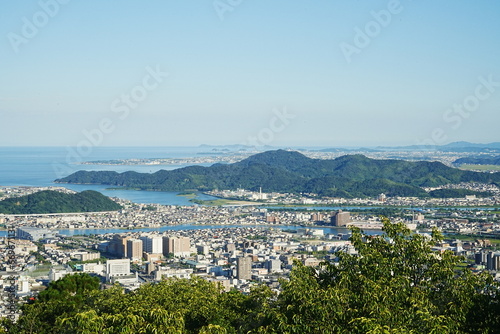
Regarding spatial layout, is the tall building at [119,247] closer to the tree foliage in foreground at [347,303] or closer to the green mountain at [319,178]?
the tree foliage in foreground at [347,303]

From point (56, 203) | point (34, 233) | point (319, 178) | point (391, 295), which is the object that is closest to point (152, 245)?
point (34, 233)

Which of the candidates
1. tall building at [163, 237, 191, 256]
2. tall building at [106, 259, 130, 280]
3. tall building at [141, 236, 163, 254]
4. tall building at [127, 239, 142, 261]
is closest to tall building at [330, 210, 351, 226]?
tall building at [163, 237, 191, 256]

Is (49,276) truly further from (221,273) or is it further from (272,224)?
(272,224)

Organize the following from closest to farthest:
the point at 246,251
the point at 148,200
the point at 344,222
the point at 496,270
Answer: the point at 496,270 < the point at 246,251 < the point at 344,222 < the point at 148,200

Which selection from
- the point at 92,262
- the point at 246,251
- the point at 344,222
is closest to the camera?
the point at 92,262

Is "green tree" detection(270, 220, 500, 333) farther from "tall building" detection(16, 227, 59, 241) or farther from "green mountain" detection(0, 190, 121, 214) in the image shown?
"green mountain" detection(0, 190, 121, 214)

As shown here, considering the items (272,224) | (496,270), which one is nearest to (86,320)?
(496,270)
